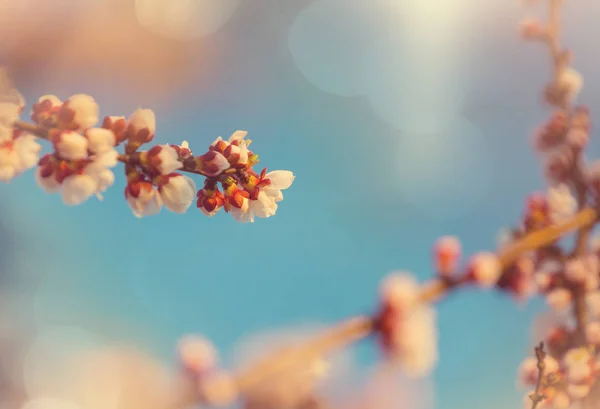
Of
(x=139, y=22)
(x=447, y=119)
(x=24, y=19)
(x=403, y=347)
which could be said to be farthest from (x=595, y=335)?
(x=24, y=19)

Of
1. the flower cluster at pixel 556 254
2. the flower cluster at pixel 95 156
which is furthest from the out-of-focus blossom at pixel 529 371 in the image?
the flower cluster at pixel 95 156

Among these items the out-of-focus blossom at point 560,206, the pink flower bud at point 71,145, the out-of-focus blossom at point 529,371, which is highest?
the out-of-focus blossom at point 560,206

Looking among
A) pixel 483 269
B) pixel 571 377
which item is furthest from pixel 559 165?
pixel 483 269

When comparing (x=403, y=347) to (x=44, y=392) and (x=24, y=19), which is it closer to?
(x=44, y=392)

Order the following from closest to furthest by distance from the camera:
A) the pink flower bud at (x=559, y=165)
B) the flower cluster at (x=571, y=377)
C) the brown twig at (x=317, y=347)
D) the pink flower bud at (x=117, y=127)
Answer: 1. the brown twig at (x=317, y=347)
2. the pink flower bud at (x=117, y=127)
3. the flower cluster at (x=571, y=377)
4. the pink flower bud at (x=559, y=165)

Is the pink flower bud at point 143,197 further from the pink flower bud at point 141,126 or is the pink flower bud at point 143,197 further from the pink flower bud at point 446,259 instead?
the pink flower bud at point 446,259

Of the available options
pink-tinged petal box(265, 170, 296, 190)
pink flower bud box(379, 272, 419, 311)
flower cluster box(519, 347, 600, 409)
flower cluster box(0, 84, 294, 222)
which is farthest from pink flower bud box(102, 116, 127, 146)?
flower cluster box(519, 347, 600, 409)

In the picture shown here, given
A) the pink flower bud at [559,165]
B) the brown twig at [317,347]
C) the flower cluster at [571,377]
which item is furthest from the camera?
the pink flower bud at [559,165]
